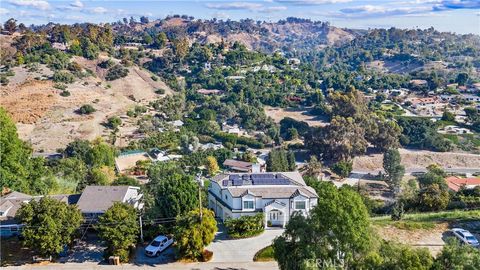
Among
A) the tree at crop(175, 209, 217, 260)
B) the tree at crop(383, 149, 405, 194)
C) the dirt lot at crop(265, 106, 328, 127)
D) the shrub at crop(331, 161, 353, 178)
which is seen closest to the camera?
the tree at crop(175, 209, 217, 260)

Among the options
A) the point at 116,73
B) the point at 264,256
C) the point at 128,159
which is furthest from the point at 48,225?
the point at 116,73

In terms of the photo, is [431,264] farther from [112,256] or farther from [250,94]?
[250,94]

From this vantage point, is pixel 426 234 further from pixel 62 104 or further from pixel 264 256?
pixel 62 104

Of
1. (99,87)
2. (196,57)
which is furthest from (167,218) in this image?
(196,57)

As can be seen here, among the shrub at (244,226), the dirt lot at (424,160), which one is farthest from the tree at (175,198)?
the dirt lot at (424,160)

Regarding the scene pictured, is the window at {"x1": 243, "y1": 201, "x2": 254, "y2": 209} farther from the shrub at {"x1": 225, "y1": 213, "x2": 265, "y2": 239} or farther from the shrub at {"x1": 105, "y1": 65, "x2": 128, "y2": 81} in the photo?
the shrub at {"x1": 105, "y1": 65, "x2": 128, "y2": 81}

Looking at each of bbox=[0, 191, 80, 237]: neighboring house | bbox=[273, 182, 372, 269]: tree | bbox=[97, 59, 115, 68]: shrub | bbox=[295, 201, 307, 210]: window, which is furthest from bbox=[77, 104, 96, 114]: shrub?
bbox=[273, 182, 372, 269]: tree

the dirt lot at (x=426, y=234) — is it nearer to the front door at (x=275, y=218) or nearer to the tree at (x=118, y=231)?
the front door at (x=275, y=218)
